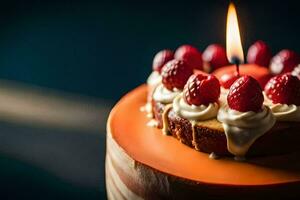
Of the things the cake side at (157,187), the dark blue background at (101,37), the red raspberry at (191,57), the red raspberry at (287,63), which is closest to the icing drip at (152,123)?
the cake side at (157,187)

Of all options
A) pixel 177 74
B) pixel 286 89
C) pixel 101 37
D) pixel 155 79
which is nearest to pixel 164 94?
pixel 177 74

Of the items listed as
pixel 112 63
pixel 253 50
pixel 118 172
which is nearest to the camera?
pixel 118 172

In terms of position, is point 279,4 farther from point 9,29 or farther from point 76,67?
point 9,29

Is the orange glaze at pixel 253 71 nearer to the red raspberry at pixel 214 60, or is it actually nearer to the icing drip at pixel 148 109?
the red raspberry at pixel 214 60

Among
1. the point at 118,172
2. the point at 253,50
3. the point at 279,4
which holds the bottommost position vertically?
the point at 118,172

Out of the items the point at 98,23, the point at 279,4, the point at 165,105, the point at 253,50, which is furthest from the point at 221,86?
the point at 98,23

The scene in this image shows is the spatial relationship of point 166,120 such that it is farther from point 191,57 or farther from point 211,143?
point 191,57

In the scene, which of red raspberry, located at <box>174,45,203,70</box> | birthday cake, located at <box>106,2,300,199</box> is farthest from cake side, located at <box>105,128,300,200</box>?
red raspberry, located at <box>174,45,203,70</box>

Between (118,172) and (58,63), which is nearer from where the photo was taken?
(118,172)
